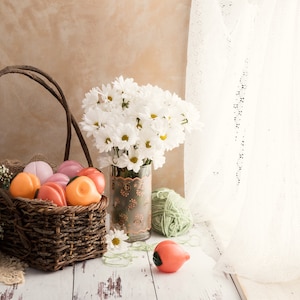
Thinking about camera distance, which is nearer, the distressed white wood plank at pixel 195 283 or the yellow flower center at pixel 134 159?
the distressed white wood plank at pixel 195 283

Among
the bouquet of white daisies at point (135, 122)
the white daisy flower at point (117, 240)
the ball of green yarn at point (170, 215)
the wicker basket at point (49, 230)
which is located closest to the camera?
the wicker basket at point (49, 230)

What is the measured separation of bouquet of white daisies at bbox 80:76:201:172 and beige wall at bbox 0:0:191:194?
395mm

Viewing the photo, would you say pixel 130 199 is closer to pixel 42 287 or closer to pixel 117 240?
pixel 117 240

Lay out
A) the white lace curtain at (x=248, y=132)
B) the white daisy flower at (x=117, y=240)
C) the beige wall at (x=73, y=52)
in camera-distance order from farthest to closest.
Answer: the beige wall at (x=73, y=52) < the white daisy flower at (x=117, y=240) < the white lace curtain at (x=248, y=132)

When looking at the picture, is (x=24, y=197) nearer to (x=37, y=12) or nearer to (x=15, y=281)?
(x=15, y=281)

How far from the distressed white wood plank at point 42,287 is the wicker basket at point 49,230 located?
3 cm

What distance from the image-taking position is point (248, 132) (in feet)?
6.63

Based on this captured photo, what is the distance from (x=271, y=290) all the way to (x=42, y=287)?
0.67m

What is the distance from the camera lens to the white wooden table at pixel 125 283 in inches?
70.4

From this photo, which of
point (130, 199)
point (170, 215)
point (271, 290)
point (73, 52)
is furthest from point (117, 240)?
point (73, 52)

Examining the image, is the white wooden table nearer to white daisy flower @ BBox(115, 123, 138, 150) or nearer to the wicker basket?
the wicker basket

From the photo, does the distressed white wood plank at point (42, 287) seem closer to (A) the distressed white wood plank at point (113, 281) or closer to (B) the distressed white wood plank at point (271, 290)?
(A) the distressed white wood plank at point (113, 281)

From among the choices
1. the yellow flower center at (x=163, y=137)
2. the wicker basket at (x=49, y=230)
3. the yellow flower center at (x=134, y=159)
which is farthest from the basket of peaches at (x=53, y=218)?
the yellow flower center at (x=163, y=137)

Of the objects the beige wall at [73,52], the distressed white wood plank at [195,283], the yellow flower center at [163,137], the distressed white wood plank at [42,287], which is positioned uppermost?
the beige wall at [73,52]
